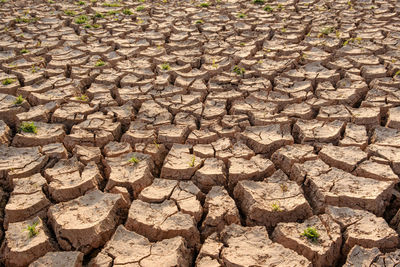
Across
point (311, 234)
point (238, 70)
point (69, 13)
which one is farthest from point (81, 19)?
point (311, 234)

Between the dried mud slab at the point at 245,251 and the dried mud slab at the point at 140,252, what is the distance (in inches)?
5.2

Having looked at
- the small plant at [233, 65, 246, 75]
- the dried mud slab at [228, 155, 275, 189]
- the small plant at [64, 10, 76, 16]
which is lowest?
the dried mud slab at [228, 155, 275, 189]

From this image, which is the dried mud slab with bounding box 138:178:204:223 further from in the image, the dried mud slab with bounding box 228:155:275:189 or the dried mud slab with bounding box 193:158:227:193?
the dried mud slab with bounding box 228:155:275:189

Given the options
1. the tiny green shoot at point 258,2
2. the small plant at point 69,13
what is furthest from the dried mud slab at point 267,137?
the small plant at point 69,13

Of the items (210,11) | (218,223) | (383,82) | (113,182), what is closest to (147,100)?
(113,182)

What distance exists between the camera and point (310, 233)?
232 centimetres

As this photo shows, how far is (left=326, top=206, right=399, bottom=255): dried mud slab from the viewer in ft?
7.49

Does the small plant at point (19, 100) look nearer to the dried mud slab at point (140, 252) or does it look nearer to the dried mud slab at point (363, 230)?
the dried mud slab at point (140, 252)

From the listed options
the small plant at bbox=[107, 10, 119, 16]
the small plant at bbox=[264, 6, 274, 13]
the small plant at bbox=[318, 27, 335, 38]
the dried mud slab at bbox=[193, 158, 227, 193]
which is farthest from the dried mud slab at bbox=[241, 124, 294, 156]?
the small plant at bbox=[107, 10, 119, 16]

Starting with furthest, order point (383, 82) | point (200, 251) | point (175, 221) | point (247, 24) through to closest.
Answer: point (247, 24)
point (383, 82)
point (175, 221)
point (200, 251)

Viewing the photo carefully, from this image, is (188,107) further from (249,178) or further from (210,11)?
(210,11)

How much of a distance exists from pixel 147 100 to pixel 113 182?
4.44 ft

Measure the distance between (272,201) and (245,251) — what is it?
1.55 ft

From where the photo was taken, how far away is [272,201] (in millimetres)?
2586
